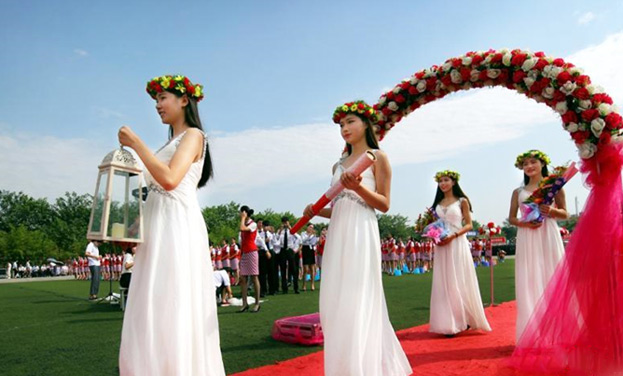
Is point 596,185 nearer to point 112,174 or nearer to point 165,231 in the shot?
point 165,231

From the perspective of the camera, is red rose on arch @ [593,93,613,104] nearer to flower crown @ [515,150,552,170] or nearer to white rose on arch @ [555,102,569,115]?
white rose on arch @ [555,102,569,115]

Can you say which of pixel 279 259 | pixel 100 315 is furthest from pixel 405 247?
pixel 100 315

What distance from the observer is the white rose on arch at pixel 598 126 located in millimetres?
4273

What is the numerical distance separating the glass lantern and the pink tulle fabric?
3.89m

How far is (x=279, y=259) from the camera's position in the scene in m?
14.1

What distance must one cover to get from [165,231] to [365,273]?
64.0 inches

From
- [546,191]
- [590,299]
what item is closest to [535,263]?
[546,191]

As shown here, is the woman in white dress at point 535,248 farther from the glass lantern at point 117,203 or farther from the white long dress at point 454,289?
the glass lantern at point 117,203

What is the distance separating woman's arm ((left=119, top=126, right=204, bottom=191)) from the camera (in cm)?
266

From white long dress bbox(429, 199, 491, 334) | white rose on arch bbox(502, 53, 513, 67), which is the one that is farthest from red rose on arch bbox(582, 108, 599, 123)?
white long dress bbox(429, 199, 491, 334)

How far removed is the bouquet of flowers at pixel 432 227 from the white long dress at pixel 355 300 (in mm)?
3342

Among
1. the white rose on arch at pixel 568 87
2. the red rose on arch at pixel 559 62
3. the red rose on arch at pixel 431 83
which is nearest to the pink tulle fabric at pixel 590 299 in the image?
the white rose on arch at pixel 568 87

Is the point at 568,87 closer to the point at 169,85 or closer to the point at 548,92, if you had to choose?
the point at 548,92

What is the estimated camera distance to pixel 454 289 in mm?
6668
